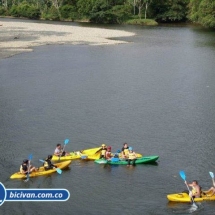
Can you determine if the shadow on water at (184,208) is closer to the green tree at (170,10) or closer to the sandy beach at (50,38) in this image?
the sandy beach at (50,38)

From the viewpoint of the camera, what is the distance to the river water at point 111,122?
73.5ft

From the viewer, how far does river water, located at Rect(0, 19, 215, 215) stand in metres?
22.4

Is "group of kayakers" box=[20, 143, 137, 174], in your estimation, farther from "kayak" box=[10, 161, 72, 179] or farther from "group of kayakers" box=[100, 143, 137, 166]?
"kayak" box=[10, 161, 72, 179]

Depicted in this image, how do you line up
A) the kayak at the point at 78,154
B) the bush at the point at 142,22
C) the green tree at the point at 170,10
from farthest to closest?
the green tree at the point at 170,10 < the bush at the point at 142,22 < the kayak at the point at 78,154

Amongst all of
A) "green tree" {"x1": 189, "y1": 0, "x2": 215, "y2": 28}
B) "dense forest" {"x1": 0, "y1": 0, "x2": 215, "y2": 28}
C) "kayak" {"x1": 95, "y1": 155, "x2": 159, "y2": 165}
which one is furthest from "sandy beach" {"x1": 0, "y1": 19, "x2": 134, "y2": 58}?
"kayak" {"x1": 95, "y1": 155, "x2": 159, "y2": 165}

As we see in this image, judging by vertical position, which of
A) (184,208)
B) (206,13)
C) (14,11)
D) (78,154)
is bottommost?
(184,208)

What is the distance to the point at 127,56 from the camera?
64812 millimetres

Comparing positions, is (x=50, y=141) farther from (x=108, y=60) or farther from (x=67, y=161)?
(x=108, y=60)

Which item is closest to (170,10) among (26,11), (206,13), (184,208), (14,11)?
(206,13)

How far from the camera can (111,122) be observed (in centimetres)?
3350

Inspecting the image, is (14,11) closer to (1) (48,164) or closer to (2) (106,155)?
(2) (106,155)

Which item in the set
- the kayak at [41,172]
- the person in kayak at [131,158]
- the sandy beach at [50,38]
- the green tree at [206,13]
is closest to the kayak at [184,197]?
the person in kayak at [131,158]

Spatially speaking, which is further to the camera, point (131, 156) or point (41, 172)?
point (131, 156)

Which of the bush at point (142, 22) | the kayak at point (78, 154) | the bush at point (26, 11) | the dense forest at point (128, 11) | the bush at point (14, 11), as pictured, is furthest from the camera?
the bush at point (14, 11)
